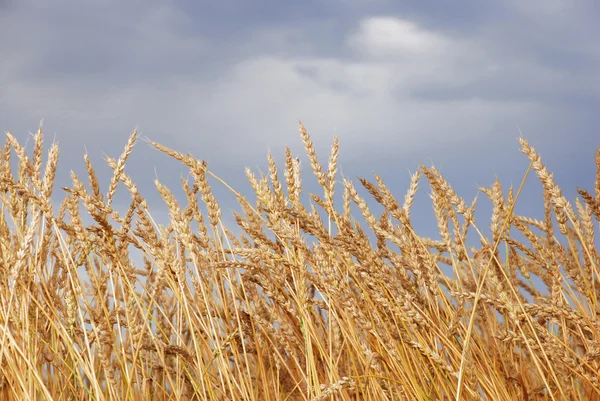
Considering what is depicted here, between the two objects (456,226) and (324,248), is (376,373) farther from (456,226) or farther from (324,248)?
(456,226)

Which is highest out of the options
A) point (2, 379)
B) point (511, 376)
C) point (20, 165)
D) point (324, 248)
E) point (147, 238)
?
point (20, 165)

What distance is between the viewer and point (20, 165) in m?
2.70

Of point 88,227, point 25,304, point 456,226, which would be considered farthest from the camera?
point 456,226

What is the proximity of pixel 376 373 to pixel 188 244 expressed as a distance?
652 millimetres

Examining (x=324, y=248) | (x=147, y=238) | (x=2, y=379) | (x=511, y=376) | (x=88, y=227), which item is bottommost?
(x=511, y=376)

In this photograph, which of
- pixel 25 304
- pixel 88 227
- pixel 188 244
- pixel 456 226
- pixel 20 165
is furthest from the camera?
pixel 20 165

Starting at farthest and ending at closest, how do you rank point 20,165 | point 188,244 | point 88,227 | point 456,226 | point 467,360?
point 20,165, point 456,226, point 88,227, point 188,244, point 467,360

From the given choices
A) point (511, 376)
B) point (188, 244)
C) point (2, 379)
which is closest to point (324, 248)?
point (188, 244)

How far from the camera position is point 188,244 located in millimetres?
1962

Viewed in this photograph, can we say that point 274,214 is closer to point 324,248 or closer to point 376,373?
point 324,248

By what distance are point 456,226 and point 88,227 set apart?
1.29 metres

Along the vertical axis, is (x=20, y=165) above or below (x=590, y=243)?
above

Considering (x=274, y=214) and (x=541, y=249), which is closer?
(x=274, y=214)

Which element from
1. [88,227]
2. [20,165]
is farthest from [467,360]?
[20,165]
